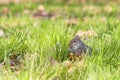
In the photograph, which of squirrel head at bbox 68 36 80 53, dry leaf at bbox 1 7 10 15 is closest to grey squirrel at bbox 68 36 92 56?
squirrel head at bbox 68 36 80 53

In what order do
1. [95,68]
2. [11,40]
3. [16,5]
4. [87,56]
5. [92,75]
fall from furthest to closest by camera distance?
[16,5]
[11,40]
[87,56]
[95,68]
[92,75]

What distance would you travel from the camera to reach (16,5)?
1046cm

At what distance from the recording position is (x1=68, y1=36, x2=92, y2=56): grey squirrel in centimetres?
418

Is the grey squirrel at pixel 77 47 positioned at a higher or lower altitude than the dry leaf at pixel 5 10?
higher

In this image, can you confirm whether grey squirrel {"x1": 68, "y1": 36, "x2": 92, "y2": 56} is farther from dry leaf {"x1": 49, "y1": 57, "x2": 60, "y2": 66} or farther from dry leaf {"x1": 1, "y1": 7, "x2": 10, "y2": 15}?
dry leaf {"x1": 1, "y1": 7, "x2": 10, "y2": 15}

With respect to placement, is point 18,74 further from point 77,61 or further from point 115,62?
point 115,62

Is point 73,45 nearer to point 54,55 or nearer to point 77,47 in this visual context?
point 77,47

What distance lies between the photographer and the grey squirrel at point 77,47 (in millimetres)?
4180

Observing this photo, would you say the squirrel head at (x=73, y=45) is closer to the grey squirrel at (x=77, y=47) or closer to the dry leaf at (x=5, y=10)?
the grey squirrel at (x=77, y=47)

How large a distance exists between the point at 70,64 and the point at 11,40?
734mm

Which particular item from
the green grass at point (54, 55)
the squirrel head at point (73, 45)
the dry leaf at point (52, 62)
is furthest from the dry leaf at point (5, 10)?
the dry leaf at point (52, 62)

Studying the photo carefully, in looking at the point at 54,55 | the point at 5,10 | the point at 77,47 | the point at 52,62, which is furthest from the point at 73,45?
the point at 5,10

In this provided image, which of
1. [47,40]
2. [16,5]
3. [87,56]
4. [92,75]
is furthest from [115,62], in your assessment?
[16,5]

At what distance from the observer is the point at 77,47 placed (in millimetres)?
4277
